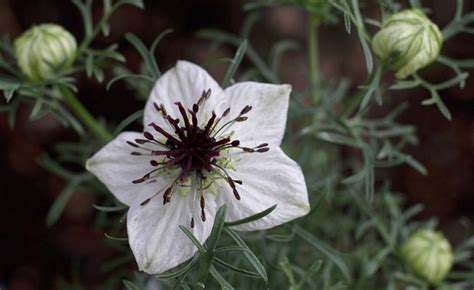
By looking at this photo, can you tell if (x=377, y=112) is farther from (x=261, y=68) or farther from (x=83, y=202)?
(x=83, y=202)

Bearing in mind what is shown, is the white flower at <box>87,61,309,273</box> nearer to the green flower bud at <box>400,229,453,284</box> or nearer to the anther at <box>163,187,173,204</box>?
the anther at <box>163,187,173,204</box>

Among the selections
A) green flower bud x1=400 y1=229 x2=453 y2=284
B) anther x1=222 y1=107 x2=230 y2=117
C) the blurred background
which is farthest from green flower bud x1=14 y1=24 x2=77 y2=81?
the blurred background

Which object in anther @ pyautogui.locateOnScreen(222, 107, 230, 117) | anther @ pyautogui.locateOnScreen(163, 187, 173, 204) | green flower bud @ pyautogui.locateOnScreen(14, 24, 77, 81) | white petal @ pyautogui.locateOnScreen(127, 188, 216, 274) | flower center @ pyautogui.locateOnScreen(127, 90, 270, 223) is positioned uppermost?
green flower bud @ pyautogui.locateOnScreen(14, 24, 77, 81)

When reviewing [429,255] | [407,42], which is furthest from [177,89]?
[429,255]

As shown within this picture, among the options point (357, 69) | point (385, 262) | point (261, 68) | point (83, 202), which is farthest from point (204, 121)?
point (357, 69)

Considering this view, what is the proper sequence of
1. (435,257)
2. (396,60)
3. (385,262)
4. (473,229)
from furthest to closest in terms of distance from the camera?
(473,229), (385,262), (435,257), (396,60)

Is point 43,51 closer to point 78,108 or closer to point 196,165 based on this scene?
point 78,108

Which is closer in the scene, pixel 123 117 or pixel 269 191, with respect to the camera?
pixel 269 191
